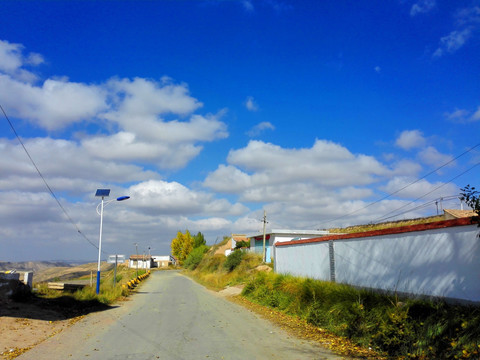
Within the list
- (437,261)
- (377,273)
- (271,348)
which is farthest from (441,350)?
(377,273)

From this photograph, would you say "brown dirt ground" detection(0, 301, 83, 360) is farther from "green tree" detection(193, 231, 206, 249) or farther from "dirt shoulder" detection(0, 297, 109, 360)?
"green tree" detection(193, 231, 206, 249)

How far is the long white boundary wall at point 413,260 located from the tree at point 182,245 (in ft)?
301

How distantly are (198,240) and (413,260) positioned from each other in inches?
3874

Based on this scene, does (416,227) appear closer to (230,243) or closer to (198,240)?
(230,243)

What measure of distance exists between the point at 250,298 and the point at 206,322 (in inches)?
326

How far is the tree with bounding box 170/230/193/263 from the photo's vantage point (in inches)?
4122

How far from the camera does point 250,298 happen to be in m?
20.7

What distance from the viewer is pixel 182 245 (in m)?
110

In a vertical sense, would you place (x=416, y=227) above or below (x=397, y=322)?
above

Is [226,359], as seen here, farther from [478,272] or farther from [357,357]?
[478,272]

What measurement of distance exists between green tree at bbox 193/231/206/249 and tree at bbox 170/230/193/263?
3.62 ft

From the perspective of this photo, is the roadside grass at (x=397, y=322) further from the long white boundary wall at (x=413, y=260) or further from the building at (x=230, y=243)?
the building at (x=230, y=243)

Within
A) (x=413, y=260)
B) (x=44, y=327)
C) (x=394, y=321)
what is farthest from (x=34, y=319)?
(x=413, y=260)

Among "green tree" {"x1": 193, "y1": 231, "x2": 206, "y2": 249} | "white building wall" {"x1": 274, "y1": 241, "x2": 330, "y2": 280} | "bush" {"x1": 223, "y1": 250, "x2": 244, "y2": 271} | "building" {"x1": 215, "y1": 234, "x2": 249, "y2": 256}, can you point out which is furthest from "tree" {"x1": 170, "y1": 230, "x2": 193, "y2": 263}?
"white building wall" {"x1": 274, "y1": 241, "x2": 330, "y2": 280}
